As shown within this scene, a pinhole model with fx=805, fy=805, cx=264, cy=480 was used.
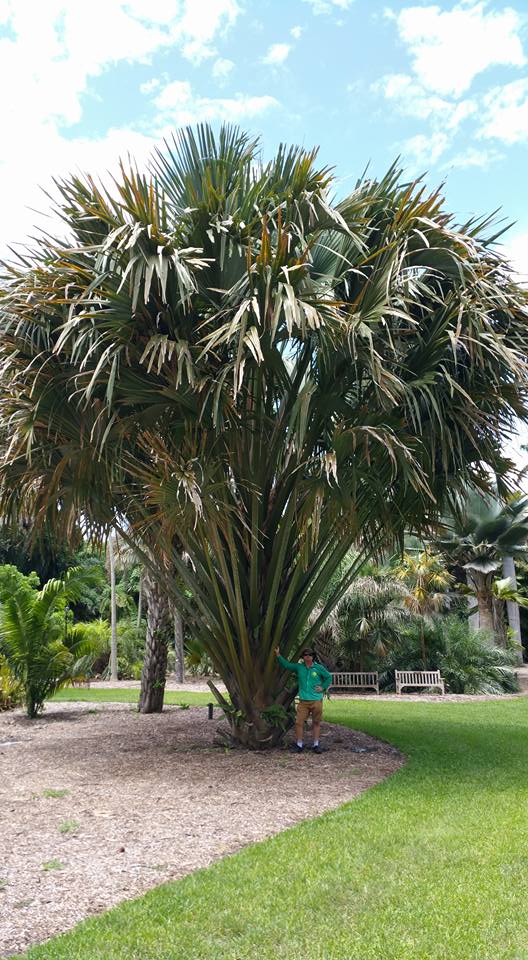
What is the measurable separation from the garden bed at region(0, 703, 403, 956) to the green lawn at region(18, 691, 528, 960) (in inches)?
13.1

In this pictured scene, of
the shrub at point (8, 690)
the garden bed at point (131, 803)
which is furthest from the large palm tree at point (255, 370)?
the shrub at point (8, 690)

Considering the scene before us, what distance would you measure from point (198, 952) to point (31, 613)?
1120 cm

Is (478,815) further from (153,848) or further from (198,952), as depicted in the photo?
(198,952)

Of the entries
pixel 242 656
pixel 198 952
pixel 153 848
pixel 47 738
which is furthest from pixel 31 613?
pixel 198 952

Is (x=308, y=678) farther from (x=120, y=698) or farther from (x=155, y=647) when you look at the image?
(x=120, y=698)

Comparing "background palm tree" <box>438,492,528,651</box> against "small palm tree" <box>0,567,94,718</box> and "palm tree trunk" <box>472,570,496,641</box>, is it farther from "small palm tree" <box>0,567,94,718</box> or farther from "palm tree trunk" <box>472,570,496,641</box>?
"small palm tree" <box>0,567,94,718</box>

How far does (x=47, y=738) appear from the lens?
1273cm

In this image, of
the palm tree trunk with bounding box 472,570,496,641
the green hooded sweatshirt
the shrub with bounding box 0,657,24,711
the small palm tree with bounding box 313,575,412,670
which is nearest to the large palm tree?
the green hooded sweatshirt

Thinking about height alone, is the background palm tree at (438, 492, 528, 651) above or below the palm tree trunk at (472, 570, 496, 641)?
above

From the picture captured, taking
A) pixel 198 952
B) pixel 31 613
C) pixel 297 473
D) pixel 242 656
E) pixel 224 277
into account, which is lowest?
pixel 198 952

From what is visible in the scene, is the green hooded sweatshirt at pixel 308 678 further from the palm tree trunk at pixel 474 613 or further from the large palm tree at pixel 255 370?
the palm tree trunk at pixel 474 613

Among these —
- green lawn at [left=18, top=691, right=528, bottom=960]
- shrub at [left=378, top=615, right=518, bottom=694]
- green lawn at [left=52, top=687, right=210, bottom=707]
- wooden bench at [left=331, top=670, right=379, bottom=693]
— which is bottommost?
green lawn at [left=18, top=691, right=528, bottom=960]

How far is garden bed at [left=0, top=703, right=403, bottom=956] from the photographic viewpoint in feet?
16.6

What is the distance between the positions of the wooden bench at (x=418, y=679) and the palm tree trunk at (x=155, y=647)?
944 cm
